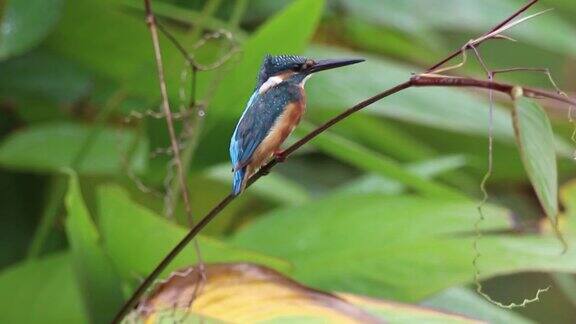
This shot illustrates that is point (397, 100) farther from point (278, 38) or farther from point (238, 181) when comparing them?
point (238, 181)

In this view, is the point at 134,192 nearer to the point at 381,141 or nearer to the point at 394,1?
the point at 381,141

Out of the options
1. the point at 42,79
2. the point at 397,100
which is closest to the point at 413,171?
the point at 397,100

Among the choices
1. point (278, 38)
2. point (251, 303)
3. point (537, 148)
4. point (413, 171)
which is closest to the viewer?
point (537, 148)

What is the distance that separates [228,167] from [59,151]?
135mm

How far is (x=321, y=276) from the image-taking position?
0.55m

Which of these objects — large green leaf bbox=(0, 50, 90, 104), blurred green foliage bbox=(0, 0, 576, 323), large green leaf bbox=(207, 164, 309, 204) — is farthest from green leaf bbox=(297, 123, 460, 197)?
large green leaf bbox=(0, 50, 90, 104)

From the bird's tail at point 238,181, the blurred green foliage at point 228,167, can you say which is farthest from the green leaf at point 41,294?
the bird's tail at point 238,181

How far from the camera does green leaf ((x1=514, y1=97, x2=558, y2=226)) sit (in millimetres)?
227

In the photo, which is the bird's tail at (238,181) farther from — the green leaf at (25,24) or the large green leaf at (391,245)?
the green leaf at (25,24)

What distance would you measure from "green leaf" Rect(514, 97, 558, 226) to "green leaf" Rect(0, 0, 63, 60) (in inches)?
17.1

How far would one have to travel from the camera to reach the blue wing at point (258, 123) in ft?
0.89

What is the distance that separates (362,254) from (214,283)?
0.53 ft

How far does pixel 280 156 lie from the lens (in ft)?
0.89

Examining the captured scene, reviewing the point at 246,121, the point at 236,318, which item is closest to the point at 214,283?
the point at 236,318
